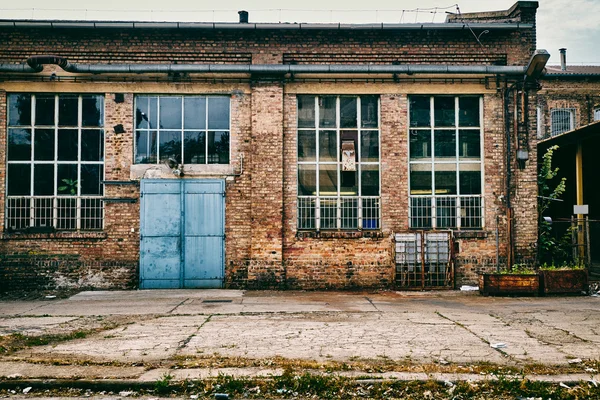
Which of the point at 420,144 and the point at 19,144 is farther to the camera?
the point at 420,144

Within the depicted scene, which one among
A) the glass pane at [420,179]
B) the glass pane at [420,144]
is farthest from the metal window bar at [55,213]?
the glass pane at [420,144]

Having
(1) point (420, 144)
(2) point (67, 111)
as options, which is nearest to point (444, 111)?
(1) point (420, 144)

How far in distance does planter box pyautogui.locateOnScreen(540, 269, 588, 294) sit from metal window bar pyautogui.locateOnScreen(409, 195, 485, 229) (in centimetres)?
203

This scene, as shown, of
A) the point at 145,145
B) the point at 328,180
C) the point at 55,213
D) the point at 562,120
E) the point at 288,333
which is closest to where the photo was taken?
the point at 288,333

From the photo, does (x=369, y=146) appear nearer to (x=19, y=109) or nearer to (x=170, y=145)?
(x=170, y=145)

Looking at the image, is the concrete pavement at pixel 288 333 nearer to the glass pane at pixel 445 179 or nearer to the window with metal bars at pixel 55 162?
the window with metal bars at pixel 55 162

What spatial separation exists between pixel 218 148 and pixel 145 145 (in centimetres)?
180

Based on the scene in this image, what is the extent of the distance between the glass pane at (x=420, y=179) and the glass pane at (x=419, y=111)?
1.09 m

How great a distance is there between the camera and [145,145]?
12.7 m

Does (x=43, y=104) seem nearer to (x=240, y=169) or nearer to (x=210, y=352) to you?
(x=240, y=169)

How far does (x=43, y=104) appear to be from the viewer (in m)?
12.6

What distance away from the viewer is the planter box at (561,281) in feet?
37.2

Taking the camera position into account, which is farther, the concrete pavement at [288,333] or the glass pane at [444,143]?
the glass pane at [444,143]

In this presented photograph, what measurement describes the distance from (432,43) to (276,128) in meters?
4.45
